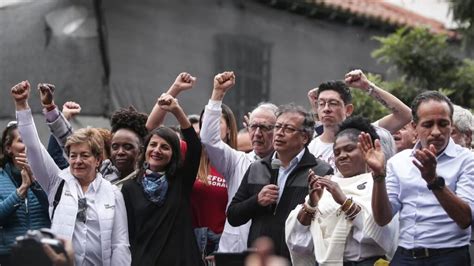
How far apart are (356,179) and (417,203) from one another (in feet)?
1.85

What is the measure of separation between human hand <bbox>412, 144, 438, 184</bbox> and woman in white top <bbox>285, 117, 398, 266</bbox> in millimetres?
691

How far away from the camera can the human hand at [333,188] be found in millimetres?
7676

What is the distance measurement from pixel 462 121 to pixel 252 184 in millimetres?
1786

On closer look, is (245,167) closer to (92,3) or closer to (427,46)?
(92,3)

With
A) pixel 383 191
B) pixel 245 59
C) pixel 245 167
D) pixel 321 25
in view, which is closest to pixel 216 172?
pixel 245 167

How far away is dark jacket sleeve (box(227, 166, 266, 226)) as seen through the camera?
326 inches

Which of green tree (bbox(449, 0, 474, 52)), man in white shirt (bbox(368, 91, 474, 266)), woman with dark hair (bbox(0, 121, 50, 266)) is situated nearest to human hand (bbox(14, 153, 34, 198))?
woman with dark hair (bbox(0, 121, 50, 266))

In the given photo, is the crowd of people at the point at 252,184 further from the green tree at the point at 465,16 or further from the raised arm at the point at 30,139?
the green tree at the point at 465,16

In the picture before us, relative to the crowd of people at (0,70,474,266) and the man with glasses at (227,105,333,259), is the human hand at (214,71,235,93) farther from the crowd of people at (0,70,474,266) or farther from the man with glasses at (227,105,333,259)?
the man with glasses at (227,105,333,259)

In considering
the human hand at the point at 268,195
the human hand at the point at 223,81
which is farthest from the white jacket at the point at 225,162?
the human hand at the point at 268,195

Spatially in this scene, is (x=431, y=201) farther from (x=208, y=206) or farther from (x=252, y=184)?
(x=208, y=206)

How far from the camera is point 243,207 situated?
327 inches

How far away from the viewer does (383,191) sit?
7469 mm

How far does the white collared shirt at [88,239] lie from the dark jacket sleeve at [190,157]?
77 cm
